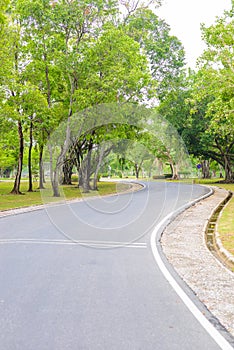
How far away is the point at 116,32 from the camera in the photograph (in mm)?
25688

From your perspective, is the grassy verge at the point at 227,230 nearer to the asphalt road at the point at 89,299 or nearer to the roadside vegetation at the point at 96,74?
the asphalt road at the point at 89,299

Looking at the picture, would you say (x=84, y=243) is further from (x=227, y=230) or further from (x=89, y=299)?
(x=227, y=230)

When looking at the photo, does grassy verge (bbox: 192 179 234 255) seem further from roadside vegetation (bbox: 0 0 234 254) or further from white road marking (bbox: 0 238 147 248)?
roadside vegetation (bbox: 0 0 234 254)

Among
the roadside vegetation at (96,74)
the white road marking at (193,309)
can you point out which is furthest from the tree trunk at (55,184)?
the white road marking at (193,309)

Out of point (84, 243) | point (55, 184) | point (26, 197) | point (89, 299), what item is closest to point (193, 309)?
point (89, 299)

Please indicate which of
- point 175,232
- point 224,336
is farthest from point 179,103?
point 224,336

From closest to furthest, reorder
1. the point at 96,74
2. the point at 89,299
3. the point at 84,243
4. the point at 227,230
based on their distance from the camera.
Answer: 1. the point at 89,299
2. the point at 84,243
3. the point at 227,230
4. the point at 96,74

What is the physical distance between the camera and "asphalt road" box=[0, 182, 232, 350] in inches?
158

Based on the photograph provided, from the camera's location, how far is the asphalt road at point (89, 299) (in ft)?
13.2

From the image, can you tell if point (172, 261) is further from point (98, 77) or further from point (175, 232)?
point (98, 77)

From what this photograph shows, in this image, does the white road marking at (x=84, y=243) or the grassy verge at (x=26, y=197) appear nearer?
the white road marking at (x=84, y=243)

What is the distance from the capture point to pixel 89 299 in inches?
207

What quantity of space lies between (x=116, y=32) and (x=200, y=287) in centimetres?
2287

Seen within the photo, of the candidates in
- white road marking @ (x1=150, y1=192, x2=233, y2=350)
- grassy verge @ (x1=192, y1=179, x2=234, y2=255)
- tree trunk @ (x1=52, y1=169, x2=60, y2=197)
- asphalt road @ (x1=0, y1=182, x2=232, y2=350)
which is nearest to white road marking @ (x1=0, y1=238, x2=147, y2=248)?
asphalt road @ (x1=0, y1=182, x2=232, y2=350)
